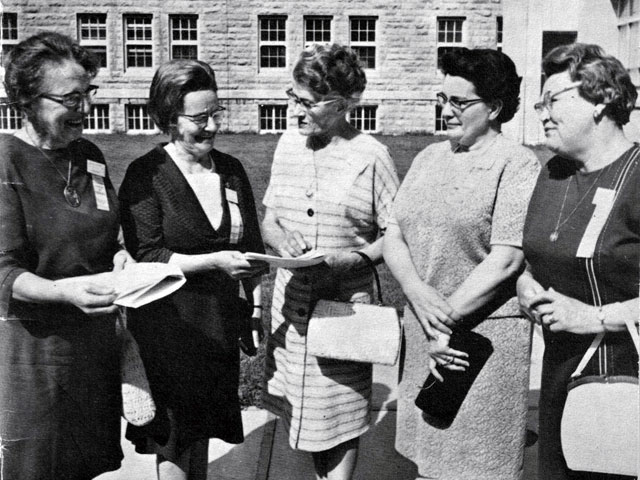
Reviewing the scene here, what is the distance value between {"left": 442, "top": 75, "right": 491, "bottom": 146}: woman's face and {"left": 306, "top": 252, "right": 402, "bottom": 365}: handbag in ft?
2.32

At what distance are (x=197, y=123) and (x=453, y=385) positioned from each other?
1.44 meters

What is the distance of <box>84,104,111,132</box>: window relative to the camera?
7.78m

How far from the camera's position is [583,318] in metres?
2.39

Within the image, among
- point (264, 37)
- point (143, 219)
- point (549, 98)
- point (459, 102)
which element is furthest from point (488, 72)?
point (264, 37)

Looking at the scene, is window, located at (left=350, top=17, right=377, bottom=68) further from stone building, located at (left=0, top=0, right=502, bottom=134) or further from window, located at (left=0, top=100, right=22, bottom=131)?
window, located at (left=0, top=100, right=22, bottom=131)

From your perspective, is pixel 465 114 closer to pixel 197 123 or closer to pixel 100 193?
pixel 197 123

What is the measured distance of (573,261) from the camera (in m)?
2.42

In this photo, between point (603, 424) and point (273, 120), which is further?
point (273, 120)

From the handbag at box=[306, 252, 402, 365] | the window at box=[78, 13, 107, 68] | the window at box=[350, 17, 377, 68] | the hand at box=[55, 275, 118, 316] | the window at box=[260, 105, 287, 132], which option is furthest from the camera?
the window at box=[260, 105, 287, 132]

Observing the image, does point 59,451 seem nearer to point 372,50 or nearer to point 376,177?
point 376,177

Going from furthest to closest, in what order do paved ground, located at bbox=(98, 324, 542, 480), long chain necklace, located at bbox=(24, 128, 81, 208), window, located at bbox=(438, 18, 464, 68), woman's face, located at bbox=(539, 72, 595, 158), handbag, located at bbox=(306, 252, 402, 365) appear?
window, located at bbox=(438, 18, 464, 68) < paved ground, located at bbox=(98, 324, 542, 480) < handbag, located at bbox=(306, 252, 402, 365) < long chain necklace, located at bbox=(24, 128, 81, 208) < woman's face, located at bbox=(539, 72, 595, 158)

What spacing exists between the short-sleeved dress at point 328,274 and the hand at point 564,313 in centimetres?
91

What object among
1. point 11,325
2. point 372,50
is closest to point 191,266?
point 11,325

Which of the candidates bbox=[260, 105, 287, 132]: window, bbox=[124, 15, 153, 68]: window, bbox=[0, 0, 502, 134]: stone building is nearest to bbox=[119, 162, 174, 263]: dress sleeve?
bbox=[0, 0, 502, 134]: stone building
